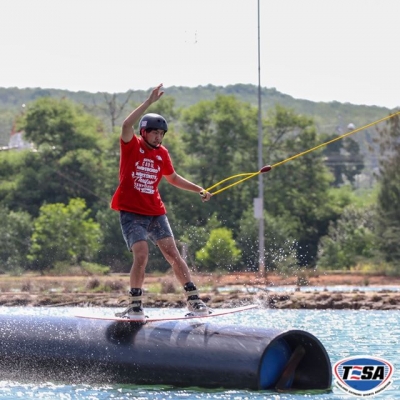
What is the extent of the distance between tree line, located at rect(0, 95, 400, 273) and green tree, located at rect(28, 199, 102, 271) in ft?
0.17

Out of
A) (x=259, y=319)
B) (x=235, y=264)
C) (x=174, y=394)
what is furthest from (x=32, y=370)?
(x=235, y=264)

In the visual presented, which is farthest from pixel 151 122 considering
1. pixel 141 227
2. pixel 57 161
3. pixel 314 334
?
pixel 57 161

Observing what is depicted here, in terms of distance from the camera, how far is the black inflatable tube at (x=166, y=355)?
478 inches

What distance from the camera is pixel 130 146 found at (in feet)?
42.1

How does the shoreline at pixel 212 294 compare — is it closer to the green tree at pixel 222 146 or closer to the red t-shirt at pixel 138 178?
the red t-shirt at pixel 138 178

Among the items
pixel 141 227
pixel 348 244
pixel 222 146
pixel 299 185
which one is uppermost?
pixel 222 146

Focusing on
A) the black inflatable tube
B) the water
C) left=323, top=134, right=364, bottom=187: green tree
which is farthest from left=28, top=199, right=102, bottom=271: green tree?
left=323, top=134, right=364, bottom=187: green tree

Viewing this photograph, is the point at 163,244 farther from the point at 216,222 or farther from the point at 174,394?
the point at 216,222

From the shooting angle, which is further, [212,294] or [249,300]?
[212,294]

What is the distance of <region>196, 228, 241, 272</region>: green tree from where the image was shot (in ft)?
146

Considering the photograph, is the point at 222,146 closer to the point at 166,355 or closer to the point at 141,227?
the point at 141,227

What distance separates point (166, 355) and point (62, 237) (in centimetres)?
4085

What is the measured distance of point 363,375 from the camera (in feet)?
43.5

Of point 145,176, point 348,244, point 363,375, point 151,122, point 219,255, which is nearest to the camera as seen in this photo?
point 151,122
